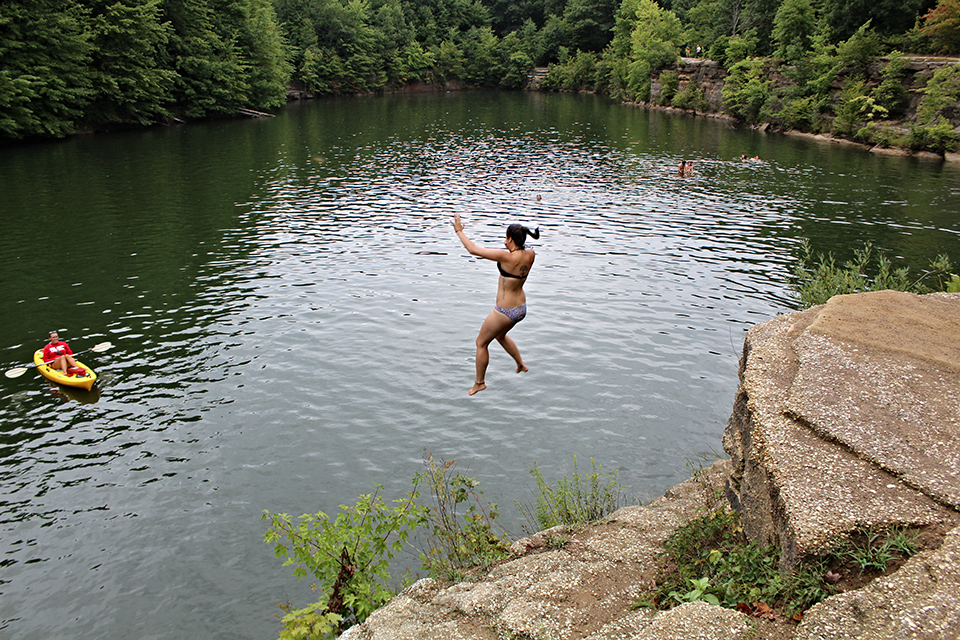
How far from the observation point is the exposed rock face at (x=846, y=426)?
6277 mm

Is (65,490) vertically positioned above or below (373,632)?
below

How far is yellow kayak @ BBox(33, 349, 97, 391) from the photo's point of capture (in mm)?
16016

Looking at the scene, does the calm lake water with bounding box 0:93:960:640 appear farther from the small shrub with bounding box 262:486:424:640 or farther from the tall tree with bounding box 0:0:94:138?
the tall tree with bounding box 0:0:94:138

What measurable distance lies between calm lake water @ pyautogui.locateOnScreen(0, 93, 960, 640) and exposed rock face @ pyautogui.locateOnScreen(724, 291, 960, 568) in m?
4.96

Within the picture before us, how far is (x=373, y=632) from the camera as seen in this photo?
7.43m

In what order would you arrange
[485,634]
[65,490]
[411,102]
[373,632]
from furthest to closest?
[411,102], [65,490], [373,632], [485,634]

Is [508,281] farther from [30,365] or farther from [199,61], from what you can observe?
[199,61]

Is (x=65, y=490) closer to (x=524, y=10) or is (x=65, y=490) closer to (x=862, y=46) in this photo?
(x=862, y=46)

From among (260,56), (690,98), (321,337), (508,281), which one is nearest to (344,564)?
(508,281)

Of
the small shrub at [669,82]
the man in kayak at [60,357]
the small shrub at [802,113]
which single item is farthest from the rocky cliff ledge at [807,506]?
the small shrub at [669,82]

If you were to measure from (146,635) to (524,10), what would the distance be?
Result: 421 feet

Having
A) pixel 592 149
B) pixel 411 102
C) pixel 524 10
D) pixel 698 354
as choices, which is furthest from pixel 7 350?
pixel 524 10

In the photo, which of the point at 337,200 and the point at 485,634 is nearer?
the point at 485,634

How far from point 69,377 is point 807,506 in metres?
16.3
